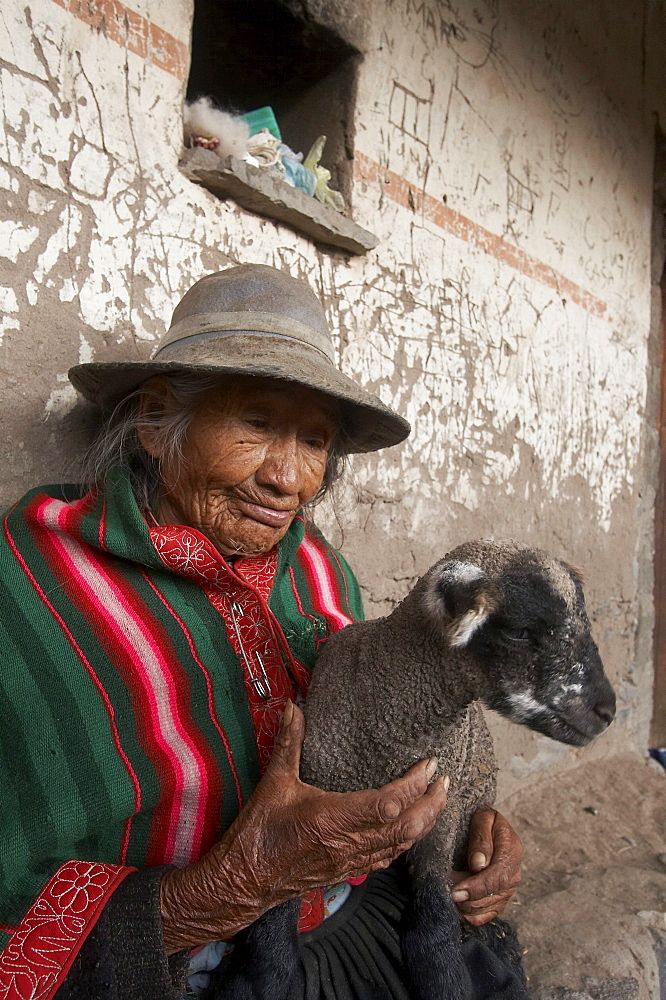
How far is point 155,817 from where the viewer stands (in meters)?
1.37

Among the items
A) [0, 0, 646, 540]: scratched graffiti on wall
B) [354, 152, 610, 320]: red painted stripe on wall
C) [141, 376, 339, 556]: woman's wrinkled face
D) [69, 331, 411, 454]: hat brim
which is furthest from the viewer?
[354, 152, 610, 320]: red painted stripe on wall

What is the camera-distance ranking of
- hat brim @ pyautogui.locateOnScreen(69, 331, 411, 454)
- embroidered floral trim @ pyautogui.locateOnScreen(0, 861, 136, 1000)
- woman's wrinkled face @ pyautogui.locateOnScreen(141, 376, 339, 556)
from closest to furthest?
embroidered floral trim @ pyautogui.locateOnScreen(0, 861, 136, 1000)
hat brim @ pyautogui.locateOnScreen(69, 331, 411, 454)
woman's wrinkled face @ pyautogui.locateOnScreen(141, 376, 339, 556)

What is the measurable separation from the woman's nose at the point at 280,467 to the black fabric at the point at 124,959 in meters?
0.83

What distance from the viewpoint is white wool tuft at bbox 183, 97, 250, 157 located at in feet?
7.09

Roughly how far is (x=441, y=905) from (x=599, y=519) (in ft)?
10.7

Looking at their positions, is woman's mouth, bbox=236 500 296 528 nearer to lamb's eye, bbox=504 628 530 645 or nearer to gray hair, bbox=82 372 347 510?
gray hair, bbox=82 372 347 510

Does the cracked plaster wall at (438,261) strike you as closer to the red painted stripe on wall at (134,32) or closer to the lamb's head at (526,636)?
the red painted stripe on wall at (134,32)

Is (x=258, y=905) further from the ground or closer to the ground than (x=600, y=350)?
closer to the ground

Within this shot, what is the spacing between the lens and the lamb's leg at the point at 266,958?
3.93 ft

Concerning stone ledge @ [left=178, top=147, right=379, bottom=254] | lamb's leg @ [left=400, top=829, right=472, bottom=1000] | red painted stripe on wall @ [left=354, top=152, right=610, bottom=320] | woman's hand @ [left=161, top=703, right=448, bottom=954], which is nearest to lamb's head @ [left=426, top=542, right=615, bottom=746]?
woman's hand @ [left=161, top=703, right=448, bottom=954]

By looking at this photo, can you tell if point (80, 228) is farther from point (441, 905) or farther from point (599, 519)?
point (599, 519)

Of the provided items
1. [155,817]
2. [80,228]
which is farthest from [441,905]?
[80,228]

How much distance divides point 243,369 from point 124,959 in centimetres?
108

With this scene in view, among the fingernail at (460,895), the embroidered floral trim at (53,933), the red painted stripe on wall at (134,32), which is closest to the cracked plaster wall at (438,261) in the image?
the red painted stripe on wall at (134,32)
